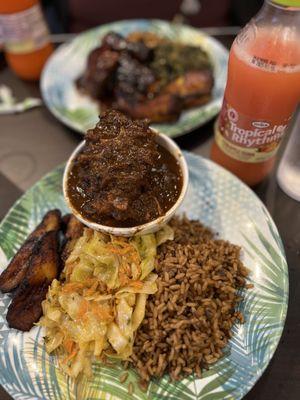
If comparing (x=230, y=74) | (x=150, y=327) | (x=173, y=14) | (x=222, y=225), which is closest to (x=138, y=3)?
(x=173, y=14)

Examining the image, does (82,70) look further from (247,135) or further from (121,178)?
(121,178)

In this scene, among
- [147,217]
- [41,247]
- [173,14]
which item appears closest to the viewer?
[147,217]

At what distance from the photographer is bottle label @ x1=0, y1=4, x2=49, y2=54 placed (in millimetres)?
2893

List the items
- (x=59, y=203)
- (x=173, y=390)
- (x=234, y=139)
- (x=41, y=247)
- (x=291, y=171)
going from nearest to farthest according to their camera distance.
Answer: (x=173, y=390) < (x=41, y=247) < (x=234, y=139) < (x=59, y=203) < (x=291, y=171)

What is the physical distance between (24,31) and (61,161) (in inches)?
44.7

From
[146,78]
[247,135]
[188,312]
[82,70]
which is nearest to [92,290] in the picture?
[188,312]

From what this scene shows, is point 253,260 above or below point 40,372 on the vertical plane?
above

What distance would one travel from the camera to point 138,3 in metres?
4.45

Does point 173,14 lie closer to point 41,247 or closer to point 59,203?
point 59,203

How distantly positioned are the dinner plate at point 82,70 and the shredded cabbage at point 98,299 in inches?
45.9

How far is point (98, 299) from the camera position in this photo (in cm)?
183

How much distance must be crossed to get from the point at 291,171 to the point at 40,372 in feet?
6.43

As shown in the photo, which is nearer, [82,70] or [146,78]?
[146,78]

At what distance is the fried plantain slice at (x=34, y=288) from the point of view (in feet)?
6.00
